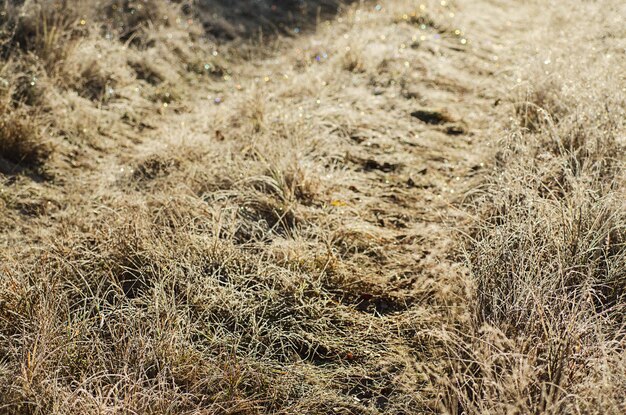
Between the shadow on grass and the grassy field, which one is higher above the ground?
the shadow on grass

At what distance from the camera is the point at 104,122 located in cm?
451

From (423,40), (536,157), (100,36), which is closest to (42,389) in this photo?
(536,157)

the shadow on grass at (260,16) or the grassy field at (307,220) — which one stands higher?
the shadow on grass at (260,16)

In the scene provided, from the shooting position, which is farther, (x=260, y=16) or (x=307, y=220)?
(x=260, y=16)

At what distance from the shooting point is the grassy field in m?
2.24

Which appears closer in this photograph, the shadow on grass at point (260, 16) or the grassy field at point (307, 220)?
the grassy field at point (307, 220)

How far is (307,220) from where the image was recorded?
3363 millimetres

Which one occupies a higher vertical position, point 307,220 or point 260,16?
point 260,16

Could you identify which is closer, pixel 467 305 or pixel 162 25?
pixel 467 305

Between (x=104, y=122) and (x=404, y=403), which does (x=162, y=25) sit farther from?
(x=404, y=403)

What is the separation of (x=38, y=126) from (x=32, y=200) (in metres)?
0.72

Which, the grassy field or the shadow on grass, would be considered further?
the shadow on grass

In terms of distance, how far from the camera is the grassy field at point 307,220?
2.24 metres

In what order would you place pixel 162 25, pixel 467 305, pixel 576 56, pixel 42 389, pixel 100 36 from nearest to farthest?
pixel 42 389 < pixel 467 305 < pixel 576 56 < pixel 100 36 < pixel 162 25
